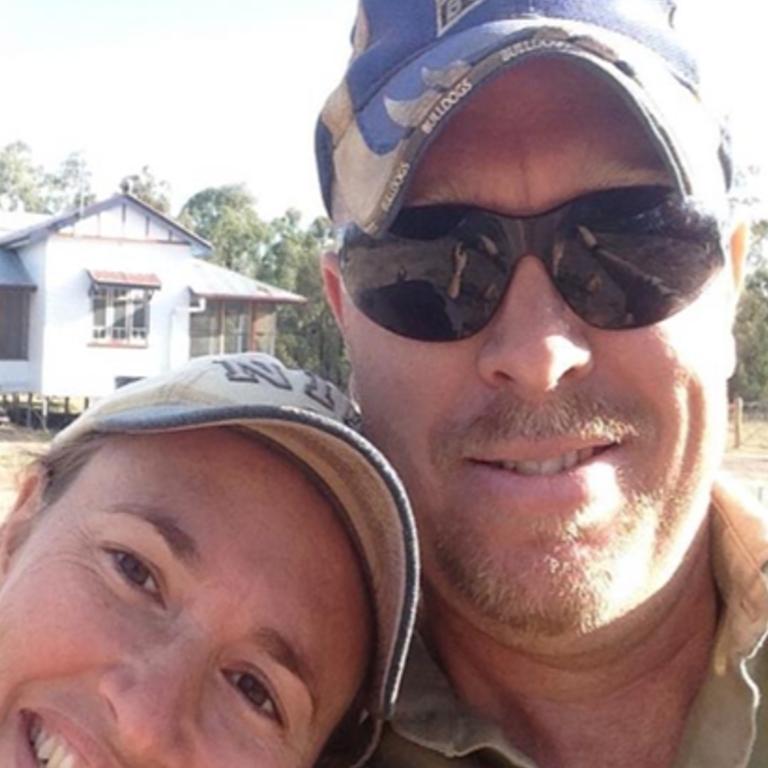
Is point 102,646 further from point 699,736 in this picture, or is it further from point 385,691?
point 699,736

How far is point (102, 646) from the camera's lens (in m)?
1.97

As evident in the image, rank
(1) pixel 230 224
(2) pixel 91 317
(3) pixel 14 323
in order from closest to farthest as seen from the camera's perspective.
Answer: (3) pixel 14 323 → (2) pixel 91 317 → (1) pixel 230 224

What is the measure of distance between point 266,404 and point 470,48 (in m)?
0.73

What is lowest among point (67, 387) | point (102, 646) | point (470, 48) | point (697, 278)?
point (67, 387)

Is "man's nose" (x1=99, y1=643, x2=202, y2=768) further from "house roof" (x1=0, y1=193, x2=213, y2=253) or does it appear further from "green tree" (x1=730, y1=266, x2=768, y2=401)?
"green tree" (x1=730, y1=266, x2=768, y2=401)

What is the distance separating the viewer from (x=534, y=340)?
229cm

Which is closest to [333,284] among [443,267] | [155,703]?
[443,267]

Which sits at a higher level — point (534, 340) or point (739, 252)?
point (739, 252)

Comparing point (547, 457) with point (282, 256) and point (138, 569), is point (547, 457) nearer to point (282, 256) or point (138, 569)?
point (138, 569)

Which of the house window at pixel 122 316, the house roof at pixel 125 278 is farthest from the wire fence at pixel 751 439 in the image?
the house window at pixel 122 316

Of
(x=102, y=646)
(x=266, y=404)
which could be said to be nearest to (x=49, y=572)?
(x=102, y=646)

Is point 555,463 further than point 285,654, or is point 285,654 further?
point 555,463

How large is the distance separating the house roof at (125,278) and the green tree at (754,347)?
1770 cm

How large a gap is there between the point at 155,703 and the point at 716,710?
1.01 meters
